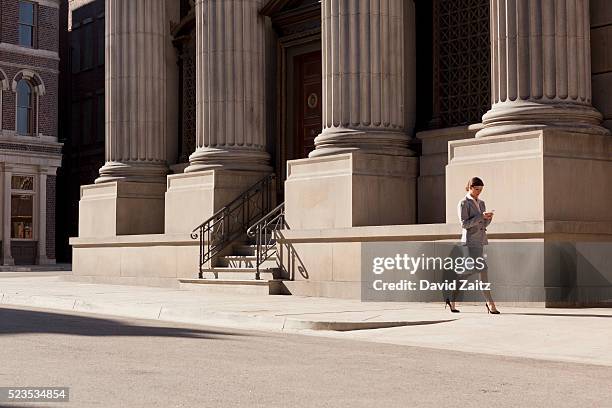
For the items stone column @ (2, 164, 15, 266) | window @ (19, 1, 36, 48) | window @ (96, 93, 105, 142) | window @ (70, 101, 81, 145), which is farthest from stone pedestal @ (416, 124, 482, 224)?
window @ (19, 1, 36, 48)

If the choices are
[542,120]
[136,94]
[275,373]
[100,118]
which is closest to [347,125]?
[542,120]

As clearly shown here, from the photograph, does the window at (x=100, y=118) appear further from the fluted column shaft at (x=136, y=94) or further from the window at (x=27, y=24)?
the fluted column shaft at (x=136, y=94)

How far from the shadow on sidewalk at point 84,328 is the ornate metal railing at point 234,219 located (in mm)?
7183

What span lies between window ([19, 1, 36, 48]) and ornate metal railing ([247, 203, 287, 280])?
3041 cm

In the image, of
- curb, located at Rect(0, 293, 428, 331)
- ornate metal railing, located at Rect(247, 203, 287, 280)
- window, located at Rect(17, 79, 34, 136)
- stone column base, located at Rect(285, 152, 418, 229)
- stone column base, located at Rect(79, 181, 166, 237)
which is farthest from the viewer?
window, located at Rect(17, 79, 34, 136)

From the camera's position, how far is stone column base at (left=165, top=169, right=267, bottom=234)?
24.7 metres

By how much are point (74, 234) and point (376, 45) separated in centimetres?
3484

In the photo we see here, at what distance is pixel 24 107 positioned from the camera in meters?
51.2

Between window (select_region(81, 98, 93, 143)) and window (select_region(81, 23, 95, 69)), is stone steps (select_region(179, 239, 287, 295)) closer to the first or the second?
window (select_region(81, 98, 93, 143))

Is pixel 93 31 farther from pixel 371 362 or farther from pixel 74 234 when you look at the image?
pixel 371 362

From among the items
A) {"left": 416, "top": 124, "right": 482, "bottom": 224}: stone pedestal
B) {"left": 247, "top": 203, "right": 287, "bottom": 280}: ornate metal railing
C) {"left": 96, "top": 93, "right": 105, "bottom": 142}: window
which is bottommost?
{"left": 247, "top": 203, "right": 287, "bottom": 280}: ornate metal railing

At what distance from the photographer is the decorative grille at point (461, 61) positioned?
21766 mm

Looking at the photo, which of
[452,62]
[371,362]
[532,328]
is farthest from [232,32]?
[371,362]

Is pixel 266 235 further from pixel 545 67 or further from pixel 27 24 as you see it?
pixel 27 24
